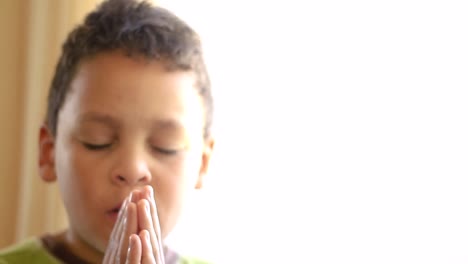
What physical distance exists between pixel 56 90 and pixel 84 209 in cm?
18

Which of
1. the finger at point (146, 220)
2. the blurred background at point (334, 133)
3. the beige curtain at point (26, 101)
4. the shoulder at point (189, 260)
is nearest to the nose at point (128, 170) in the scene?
the finger at point (146, 220)

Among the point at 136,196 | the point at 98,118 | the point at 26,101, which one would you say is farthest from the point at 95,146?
the point at 26,101

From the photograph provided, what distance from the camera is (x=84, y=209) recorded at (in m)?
0.94

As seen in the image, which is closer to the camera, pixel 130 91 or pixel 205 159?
pixel 130 91

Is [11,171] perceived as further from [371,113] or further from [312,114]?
[371,113]

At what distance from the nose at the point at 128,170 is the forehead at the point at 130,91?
43 mm

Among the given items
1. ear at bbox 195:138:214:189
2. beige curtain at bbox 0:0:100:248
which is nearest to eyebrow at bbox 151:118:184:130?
ear at bbox 195:138:214:189

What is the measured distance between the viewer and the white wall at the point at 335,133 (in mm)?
1233

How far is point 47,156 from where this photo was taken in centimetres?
104

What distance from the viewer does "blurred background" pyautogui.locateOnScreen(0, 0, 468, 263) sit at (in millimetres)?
1233

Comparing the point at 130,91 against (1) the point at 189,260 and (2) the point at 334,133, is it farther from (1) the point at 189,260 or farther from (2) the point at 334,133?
(2) the point at 334,133

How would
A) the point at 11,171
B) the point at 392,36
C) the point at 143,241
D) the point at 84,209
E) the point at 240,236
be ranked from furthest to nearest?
the point at 11,171
the point at 240,236
the point at 392,36
the point at 84,209
the point at 143,241

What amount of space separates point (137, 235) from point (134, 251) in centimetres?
2

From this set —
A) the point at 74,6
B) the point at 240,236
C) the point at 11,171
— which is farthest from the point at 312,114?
the point at 11,171
